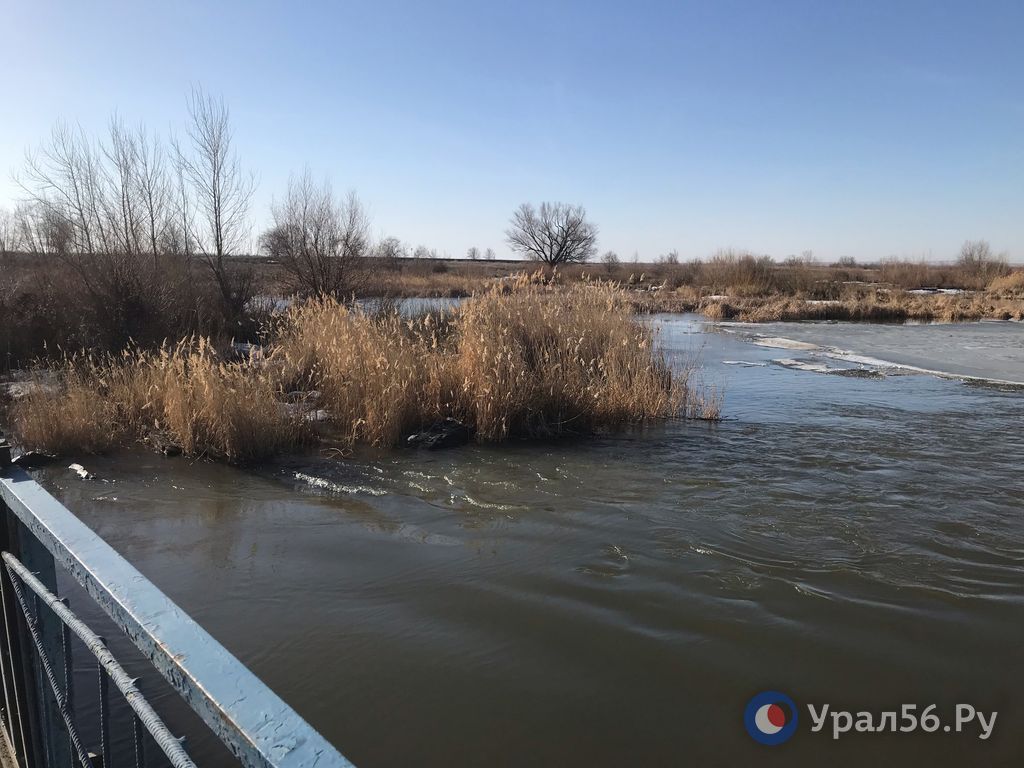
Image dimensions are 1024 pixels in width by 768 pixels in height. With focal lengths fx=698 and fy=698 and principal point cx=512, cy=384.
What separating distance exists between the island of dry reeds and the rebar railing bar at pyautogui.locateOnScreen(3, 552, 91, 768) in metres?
5.69

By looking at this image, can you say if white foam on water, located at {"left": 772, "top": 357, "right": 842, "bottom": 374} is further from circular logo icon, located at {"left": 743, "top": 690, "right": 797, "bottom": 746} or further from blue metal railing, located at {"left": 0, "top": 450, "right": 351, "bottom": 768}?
blue metal railing, located at {"left": 0, "top": 450, "right": 351, "bottom": 768}

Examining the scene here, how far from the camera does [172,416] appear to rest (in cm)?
780

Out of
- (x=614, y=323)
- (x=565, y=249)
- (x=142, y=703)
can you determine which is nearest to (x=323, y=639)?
(x=142, y=703)

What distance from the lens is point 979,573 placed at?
481 cm

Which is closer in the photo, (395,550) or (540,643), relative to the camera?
(540,643)

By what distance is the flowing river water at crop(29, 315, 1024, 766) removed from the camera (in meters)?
3.33

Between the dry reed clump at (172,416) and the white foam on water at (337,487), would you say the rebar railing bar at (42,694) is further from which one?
the dry reed clump at (172,416)

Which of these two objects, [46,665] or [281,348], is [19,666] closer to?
[46,665]

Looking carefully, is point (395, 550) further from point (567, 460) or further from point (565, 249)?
point (565, 249)

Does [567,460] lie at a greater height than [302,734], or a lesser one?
lesser

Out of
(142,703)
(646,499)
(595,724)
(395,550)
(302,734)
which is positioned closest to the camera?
(302,734)

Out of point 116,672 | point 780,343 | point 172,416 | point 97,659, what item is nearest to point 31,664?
point 97,659

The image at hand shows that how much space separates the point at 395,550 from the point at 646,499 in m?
2.39

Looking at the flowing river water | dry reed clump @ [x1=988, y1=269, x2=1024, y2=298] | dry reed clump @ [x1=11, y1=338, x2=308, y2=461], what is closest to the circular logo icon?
the flowing river water
